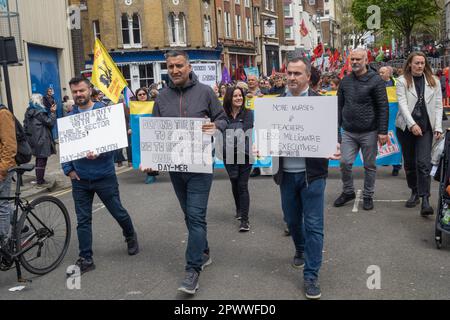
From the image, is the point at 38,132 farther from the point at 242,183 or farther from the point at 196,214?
the point at 196,214

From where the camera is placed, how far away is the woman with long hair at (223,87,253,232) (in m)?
6.93

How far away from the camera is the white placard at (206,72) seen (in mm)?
16438

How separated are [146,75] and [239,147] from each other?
35770 mm

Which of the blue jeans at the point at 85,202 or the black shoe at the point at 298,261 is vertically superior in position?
the blue jeans at the point at 85,202

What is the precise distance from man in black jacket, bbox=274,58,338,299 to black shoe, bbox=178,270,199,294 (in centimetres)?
93

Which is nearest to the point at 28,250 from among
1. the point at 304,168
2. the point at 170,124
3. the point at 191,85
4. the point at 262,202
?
the point at 170,124

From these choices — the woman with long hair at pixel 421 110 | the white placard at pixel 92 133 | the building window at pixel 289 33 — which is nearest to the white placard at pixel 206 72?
the woman with long hair at pixel 421 110

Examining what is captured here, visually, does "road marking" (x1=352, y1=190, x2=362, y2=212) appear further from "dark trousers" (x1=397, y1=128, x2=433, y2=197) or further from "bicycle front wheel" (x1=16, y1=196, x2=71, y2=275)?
"bicycle front wheel" (x1=16, y1=196, x2=71, y2=275)

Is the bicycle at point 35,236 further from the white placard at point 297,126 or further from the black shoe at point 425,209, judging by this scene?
the black shoe at point 425,209

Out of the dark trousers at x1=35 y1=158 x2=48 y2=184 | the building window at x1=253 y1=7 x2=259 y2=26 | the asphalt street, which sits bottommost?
the asphalt street

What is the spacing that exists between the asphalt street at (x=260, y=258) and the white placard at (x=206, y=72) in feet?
28.4

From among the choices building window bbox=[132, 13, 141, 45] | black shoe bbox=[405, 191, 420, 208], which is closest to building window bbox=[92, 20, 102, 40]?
building window bbox=[132, 13, 141, 45]

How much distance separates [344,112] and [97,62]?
528 cm

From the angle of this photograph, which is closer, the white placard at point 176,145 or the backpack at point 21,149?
the white placard at point 176,145
